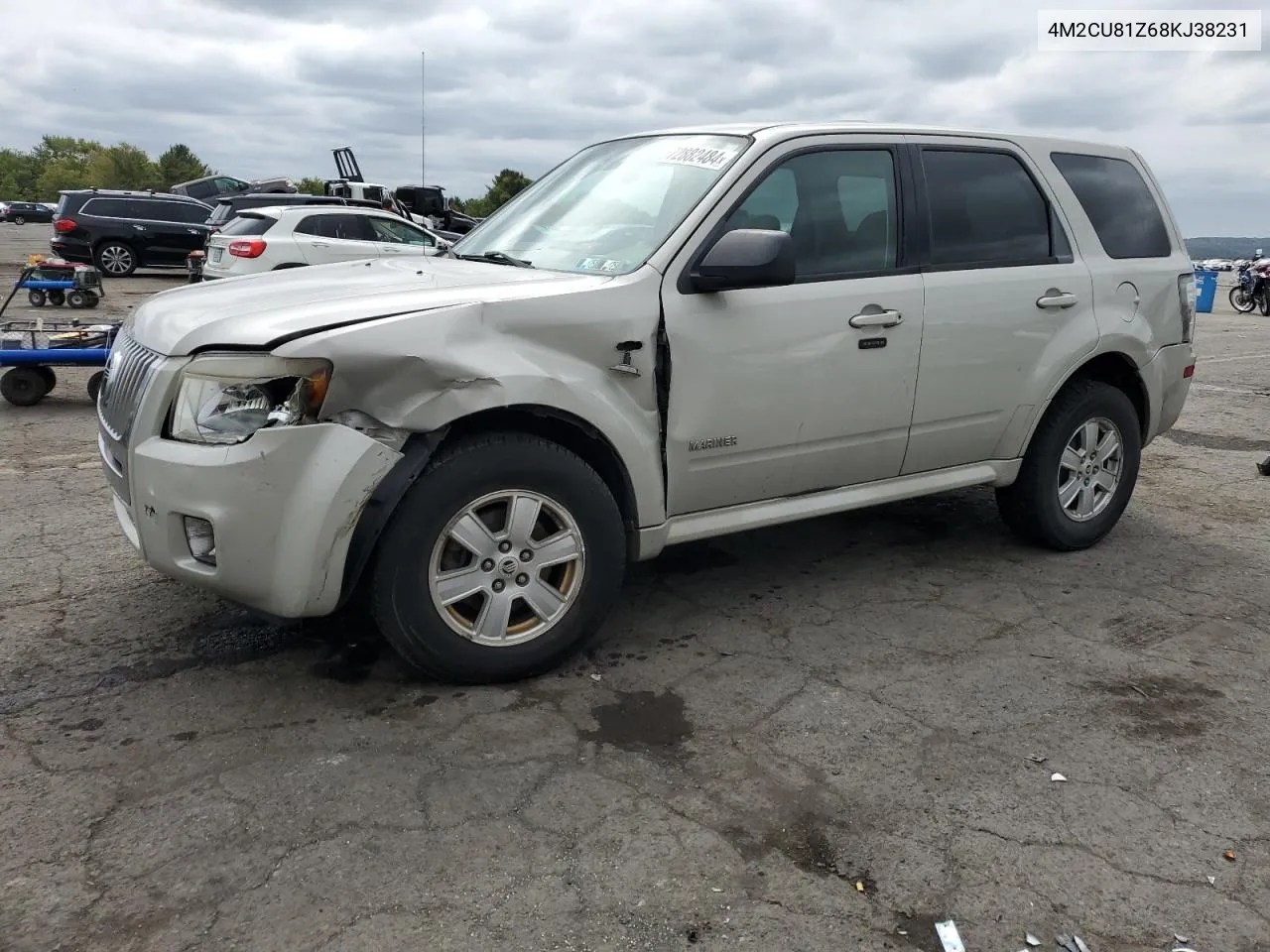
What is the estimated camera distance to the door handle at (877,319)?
3.89 meters

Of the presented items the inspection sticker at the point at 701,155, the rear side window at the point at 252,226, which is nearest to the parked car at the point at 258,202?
the rear side window at the point at 252,226

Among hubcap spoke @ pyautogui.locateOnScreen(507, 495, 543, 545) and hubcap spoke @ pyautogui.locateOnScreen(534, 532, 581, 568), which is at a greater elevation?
hubcap spoke @ pyautogui.locateOnScreen(507, 495, 543, 545)

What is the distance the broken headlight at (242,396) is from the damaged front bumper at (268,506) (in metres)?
0.05

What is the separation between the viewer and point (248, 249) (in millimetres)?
13531

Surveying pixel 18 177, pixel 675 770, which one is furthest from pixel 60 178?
pixel 675 770

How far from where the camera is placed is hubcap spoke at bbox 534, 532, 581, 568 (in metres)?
3.33

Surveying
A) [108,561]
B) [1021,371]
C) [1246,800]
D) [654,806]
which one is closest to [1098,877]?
[1246,800]

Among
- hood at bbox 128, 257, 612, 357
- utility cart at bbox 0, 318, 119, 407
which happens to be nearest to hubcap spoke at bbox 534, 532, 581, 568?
hood at bbox 128, 257, 612, 357

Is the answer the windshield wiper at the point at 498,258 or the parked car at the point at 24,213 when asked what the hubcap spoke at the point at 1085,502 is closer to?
the windshield wiper at the point at 498,258

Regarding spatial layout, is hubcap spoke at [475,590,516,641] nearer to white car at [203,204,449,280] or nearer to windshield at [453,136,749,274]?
windshield at [453,136,749,274]

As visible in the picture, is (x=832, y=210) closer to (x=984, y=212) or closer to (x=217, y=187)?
(x=984, y=212)

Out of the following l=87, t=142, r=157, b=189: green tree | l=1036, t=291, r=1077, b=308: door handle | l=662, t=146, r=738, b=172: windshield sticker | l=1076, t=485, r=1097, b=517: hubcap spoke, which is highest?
l=87, t=142, r=157, b=189: green tree

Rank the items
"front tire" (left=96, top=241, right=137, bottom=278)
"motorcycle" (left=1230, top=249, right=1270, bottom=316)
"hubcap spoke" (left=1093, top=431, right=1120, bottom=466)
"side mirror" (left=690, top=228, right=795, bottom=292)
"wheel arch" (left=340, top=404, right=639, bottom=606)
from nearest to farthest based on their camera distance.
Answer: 1. "wheel arch" (left=340, top=404, right=639, bottom=606)
2. "side mirror" (left=690, top=228, right=795, bottom=292)
3. "hubcap spoke" (left=1093, top=431, right=1120, bottom=466)
4. "front tire" (left=96, top=241, right=137, bottom=278)
5. "motorcycle" (left=1230, top=249, right=1270, bottom=316)

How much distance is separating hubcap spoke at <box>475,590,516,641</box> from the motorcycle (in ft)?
69.7
